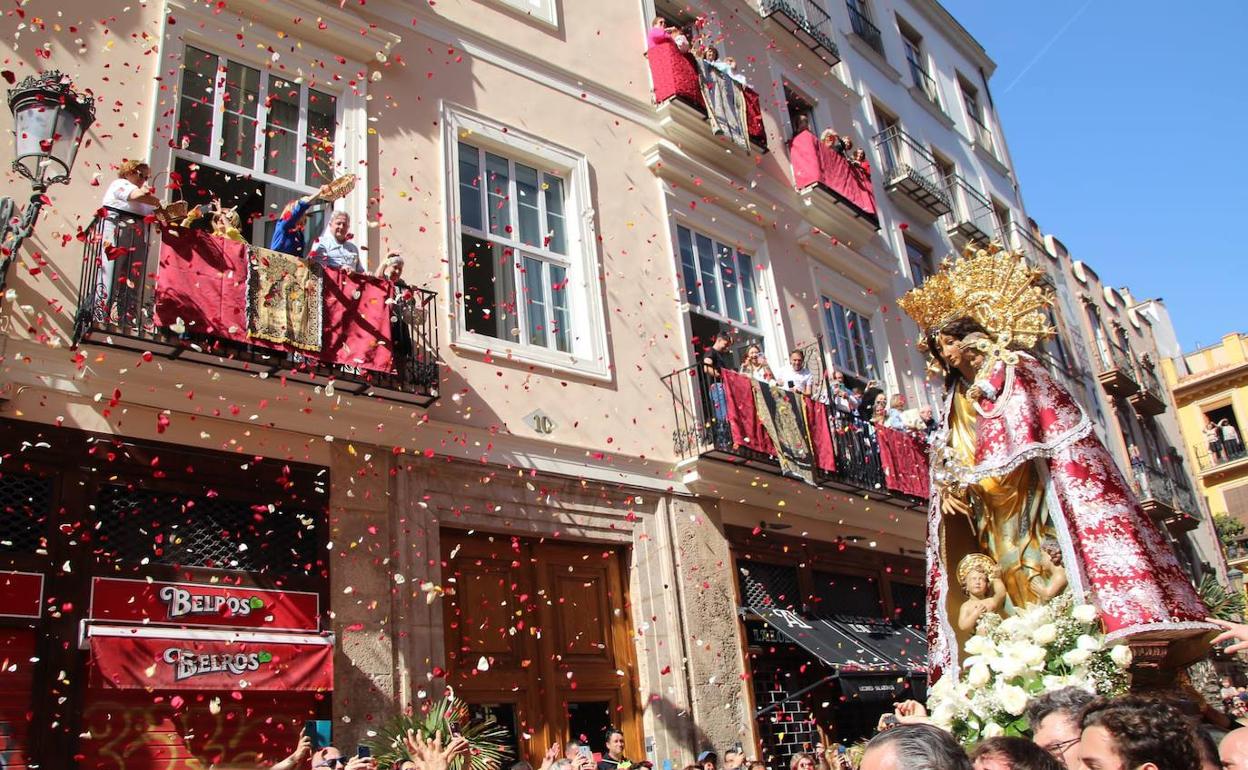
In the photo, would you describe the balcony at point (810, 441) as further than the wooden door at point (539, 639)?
Yes

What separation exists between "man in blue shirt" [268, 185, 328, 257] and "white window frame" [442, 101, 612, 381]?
1.56 metres

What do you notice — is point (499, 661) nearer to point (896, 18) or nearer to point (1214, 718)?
point (1214, 718)

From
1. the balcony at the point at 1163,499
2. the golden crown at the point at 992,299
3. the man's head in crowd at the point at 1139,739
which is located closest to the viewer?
the man's head in crowd at the point at 1139,739

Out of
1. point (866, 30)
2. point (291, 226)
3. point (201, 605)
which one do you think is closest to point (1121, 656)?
point (201, 605)

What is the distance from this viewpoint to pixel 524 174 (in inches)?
455

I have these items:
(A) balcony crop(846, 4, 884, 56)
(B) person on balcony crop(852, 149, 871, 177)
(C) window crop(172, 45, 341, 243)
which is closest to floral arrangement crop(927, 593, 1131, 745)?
(C) window crop(172, 45, 341, 243)

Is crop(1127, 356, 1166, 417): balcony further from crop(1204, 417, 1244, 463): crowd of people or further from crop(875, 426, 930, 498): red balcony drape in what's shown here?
crop(875, 426, 930, 498): red balcony drape

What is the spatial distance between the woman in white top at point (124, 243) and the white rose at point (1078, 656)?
6.13 metres

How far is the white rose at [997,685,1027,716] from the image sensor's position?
488 centimetres

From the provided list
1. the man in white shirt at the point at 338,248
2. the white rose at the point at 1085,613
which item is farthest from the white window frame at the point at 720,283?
the white rose at the point at 1085,613

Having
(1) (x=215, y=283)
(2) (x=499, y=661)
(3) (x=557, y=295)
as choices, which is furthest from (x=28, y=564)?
(3) (x=557, y=295)

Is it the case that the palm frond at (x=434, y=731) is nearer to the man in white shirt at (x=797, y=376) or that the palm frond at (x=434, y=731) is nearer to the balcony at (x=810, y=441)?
the balcony at (x=810, y=441)

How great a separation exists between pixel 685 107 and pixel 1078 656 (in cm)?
926

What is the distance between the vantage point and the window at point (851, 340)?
49.3 feet
